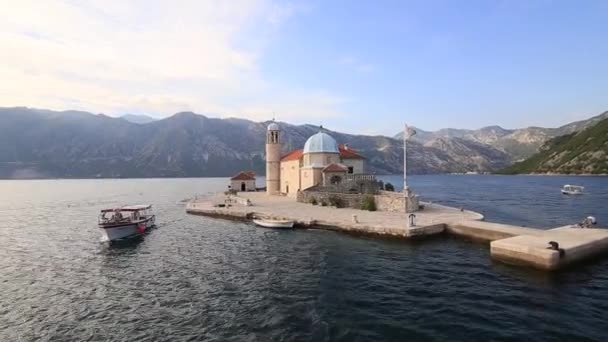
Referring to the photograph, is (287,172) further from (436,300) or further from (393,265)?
(436,300)

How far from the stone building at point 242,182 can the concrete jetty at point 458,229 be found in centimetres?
2758

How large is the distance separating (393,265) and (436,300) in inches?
248

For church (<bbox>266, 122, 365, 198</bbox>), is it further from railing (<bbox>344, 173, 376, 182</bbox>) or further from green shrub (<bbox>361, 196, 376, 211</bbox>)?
green shrub (<bbox>361, 196, 376, 211</bbox>)

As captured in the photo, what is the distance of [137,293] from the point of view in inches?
778

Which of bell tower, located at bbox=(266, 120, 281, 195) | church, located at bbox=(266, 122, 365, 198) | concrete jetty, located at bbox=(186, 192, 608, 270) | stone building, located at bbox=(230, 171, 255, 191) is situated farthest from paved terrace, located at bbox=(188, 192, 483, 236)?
stone building, located at bbox=(230, 171, 255, 191)

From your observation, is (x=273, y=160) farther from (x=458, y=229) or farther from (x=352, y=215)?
(x=458, y=229)

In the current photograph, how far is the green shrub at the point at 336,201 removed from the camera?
47.4m

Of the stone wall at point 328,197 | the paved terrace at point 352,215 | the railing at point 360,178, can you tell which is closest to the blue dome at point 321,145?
the railing at point 360,178

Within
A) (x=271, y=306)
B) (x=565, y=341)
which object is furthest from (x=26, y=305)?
(x=565, y=341)

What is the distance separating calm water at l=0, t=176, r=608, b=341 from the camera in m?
14.8

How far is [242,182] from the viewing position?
269 ft

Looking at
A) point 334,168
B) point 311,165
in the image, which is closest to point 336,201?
point 334,168

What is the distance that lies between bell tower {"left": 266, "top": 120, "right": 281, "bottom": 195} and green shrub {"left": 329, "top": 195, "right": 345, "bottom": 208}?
23.5 m

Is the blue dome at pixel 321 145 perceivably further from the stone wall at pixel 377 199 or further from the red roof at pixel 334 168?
the stone wall at pixel 377 199
